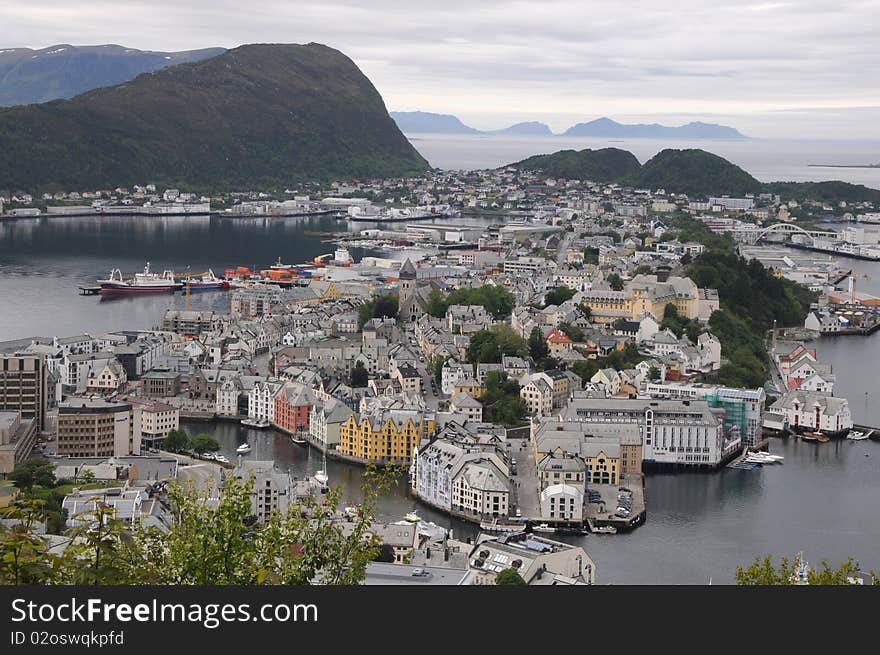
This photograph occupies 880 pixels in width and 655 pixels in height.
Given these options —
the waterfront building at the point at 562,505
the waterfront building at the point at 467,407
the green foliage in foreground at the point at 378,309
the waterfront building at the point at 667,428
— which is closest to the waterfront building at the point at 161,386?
the waterfront building at the point at 467,407

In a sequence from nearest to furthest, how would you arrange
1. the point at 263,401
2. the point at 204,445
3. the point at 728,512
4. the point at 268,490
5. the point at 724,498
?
1. the point at 268,490
2. the point at 728,512
3. the point at 724,498
4. the point at 204,445
5. the point at 263,401

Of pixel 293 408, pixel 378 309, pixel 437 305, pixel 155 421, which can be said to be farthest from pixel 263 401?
pixel 437 305

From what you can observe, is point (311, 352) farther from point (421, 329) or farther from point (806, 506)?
point (806, 506)

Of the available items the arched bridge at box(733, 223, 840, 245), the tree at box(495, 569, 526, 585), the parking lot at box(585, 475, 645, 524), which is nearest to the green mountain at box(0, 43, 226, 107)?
the arched bridge at box(733, 223, 840, 245)

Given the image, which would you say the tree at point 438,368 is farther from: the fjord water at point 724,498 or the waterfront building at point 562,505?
the waterfront building at point 562,505

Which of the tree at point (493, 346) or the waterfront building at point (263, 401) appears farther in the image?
the tree at point (493, 346)

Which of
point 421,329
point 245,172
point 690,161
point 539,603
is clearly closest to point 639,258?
Answer: point 421,329

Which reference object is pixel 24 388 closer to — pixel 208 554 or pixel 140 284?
pixel 208 554
